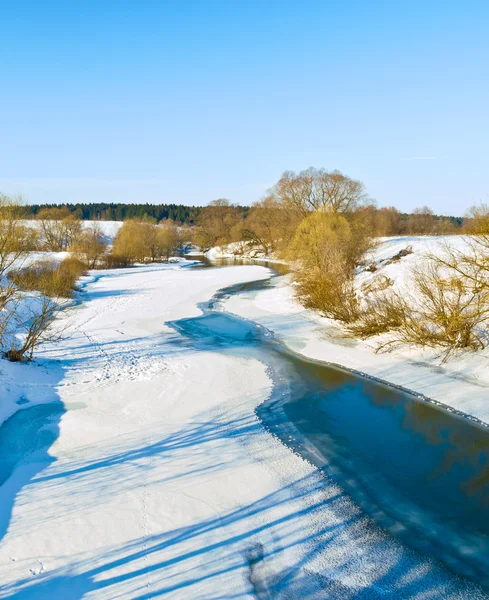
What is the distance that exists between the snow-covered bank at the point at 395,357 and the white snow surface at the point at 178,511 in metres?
3.51

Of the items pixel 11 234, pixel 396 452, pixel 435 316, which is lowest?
pixel 396 452

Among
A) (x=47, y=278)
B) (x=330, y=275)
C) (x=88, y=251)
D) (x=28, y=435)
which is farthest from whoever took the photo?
(x=88, y=251)

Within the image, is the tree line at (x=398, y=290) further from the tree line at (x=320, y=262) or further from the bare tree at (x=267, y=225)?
the bare tree at (x=267, y=225)

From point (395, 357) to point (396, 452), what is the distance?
17.5ft

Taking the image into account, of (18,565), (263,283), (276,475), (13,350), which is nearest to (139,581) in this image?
(18,565)

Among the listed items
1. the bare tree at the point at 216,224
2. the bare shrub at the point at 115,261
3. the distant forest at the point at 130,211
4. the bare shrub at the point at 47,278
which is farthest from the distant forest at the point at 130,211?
the bare shrub at the point at 47,278

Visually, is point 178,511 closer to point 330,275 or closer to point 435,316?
point 435,316

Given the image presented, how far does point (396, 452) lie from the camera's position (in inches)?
273

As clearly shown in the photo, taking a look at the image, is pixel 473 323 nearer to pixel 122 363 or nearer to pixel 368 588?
pixel 368 588

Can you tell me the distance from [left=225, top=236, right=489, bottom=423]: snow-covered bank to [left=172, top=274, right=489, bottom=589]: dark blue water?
1.92 ft

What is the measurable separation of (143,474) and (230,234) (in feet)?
211

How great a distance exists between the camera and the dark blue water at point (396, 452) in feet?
16.4

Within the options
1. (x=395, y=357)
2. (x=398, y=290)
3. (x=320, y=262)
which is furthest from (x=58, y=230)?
(x=395, y=357)

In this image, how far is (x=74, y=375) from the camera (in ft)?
33.3
